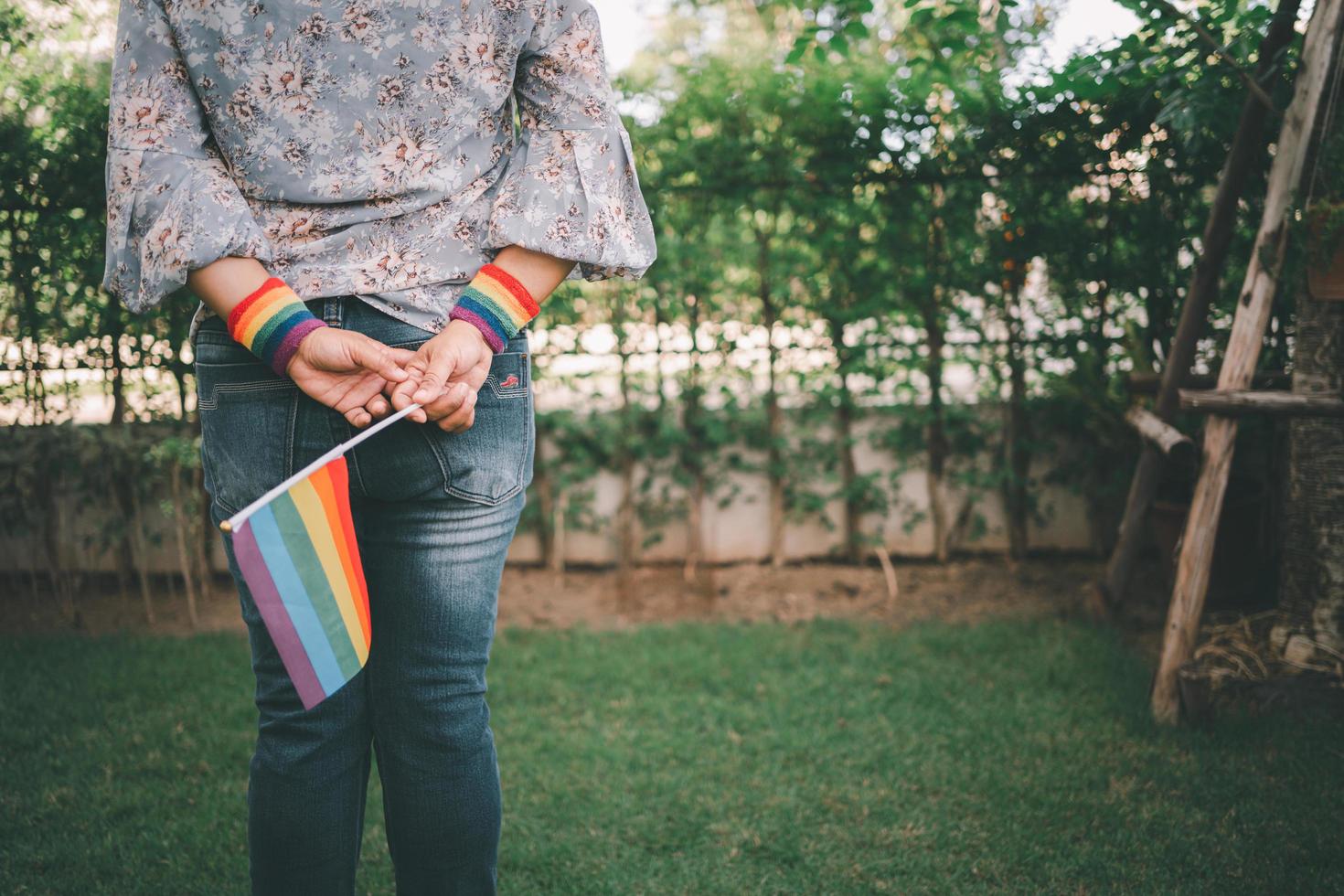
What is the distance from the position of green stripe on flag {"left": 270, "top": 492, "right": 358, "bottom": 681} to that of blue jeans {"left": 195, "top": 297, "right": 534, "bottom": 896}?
10 cm

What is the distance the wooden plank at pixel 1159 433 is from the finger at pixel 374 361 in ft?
7.73

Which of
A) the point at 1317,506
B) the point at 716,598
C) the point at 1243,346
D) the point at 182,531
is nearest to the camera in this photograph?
the point at 1243,346

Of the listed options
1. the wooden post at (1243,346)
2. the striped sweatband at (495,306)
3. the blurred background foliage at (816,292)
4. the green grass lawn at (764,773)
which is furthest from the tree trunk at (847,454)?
the striped sweatband at (495,306)

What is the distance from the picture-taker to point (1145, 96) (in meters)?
3.49

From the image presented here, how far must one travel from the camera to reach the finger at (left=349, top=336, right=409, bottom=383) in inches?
44.6

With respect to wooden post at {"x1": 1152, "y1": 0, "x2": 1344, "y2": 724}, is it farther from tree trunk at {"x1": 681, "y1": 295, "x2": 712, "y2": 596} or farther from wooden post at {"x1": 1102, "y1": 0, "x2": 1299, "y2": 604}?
tree trunk at {"x1": 681, "y1": 295, "x2": 712, "y2": 596}

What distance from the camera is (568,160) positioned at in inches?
49.7

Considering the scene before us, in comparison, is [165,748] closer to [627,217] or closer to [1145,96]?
[627,217]

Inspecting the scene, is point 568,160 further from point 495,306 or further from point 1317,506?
point 1317,506

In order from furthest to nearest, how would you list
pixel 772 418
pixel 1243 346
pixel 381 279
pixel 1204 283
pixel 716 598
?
pixel 772 418, pixel 716 598, pixel 1204 283, pixel 1243 346, pixel 381 279

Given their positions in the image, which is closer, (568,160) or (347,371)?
(347,371)

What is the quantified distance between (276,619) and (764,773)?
5.64 ft

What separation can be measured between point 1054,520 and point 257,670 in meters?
3.85

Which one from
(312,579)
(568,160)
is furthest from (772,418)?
(312,579)
